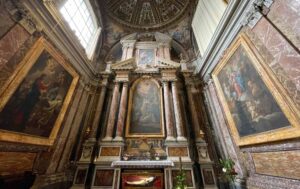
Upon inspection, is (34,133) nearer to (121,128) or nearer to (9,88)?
(9,88)

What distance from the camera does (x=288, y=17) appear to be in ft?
11.2

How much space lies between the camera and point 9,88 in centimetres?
386

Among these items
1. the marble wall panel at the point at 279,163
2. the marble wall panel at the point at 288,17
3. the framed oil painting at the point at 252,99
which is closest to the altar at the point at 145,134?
the marble wall panel at the point at 279,163

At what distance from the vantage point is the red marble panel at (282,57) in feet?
10.6

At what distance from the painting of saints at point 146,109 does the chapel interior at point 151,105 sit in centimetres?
5

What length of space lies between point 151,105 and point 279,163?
5.39 metres

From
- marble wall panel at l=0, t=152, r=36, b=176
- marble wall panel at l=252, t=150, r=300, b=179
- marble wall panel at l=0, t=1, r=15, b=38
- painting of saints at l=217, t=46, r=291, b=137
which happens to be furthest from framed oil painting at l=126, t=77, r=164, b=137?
marble wall panel at l=0, t=1, r=15, b=38

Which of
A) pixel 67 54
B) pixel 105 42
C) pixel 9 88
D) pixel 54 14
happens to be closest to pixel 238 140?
pixel 9 88

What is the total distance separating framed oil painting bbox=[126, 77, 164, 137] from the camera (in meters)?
7.07

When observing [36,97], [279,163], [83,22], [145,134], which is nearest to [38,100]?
[36,97]

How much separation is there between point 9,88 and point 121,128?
4.27m

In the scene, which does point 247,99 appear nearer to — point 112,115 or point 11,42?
point 112,115

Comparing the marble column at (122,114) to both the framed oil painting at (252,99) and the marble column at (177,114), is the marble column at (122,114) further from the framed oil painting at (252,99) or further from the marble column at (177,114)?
the framed oil painting at (252,99)

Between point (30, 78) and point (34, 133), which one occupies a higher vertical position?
point (30, 78)
